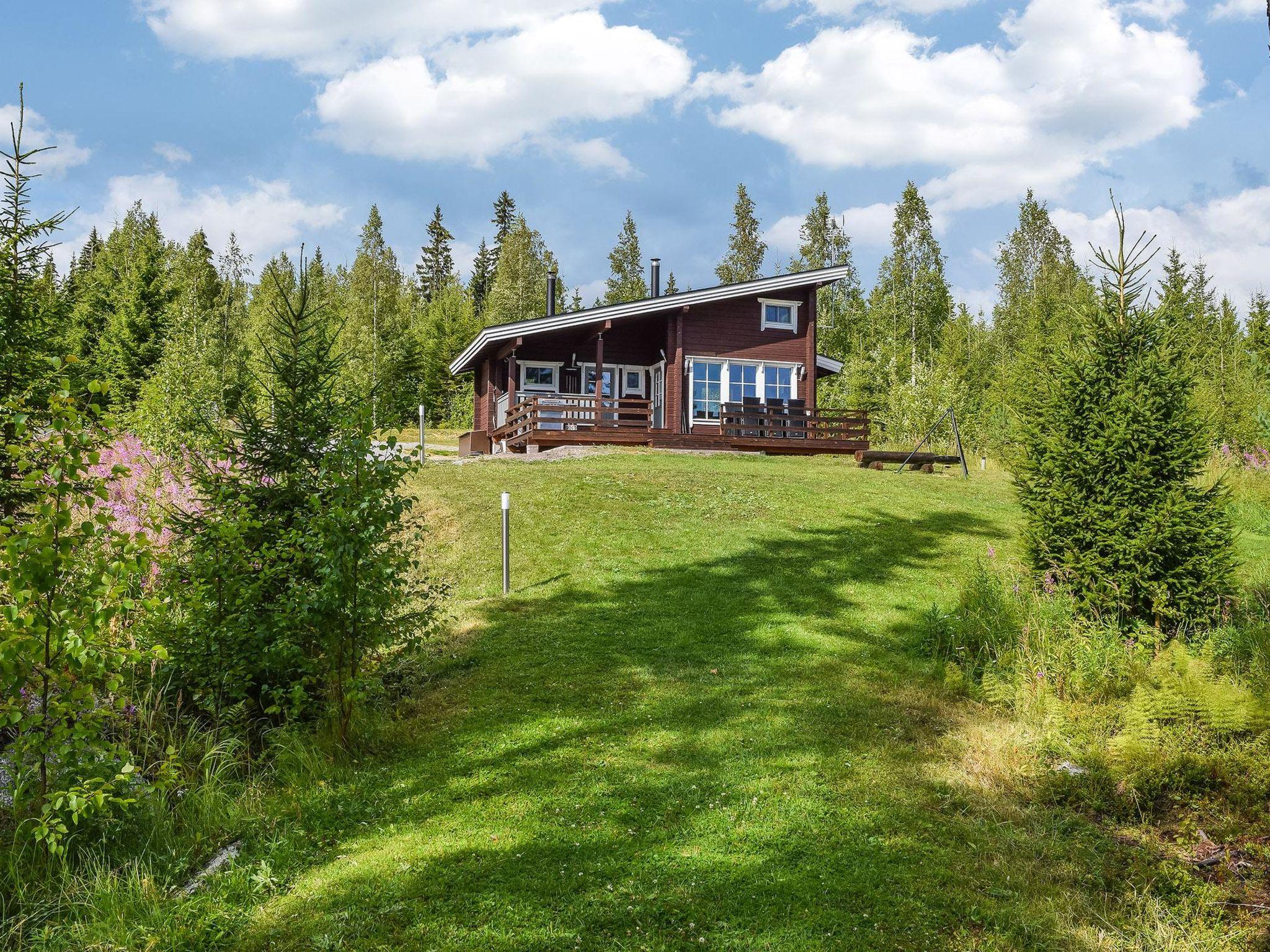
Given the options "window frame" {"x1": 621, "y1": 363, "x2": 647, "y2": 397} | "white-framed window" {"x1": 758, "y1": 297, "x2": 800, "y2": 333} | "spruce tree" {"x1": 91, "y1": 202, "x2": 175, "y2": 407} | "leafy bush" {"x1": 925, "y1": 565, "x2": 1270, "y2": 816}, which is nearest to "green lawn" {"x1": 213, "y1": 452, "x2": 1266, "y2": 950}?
"leafy bush" {"x1": 925, "y1": 565, "x2": 1270, "y2": 816}

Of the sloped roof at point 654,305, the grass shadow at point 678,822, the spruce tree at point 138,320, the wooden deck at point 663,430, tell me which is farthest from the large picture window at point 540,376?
the grass shadow at point 678,822

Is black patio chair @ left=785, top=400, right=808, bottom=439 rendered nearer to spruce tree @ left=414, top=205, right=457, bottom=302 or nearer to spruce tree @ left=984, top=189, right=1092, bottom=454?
spruce tree @ left=984, top=189, right=1092, bottom=454

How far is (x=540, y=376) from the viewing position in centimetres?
2955

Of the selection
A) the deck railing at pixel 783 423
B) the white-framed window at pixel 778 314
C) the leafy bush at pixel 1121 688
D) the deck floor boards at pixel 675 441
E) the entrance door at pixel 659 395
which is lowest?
the leafy bush at pixel 1121 688

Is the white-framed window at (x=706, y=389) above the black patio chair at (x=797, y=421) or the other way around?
above

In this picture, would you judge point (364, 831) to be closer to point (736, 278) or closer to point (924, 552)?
point (924, 552)

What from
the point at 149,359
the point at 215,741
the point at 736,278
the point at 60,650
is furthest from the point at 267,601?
the point at 736,278

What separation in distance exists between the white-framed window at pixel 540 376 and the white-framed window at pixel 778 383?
22.9 ft

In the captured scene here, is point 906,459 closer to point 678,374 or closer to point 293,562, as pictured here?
point 678,374

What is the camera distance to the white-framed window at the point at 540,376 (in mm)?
29406

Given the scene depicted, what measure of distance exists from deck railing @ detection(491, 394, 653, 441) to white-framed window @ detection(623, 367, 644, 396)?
531 millimetres

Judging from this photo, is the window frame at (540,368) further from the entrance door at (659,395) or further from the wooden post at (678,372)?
the wooden post at (678,372)

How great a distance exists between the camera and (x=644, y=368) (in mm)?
29422

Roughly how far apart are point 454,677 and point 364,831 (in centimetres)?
268
